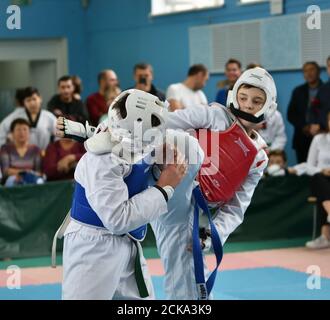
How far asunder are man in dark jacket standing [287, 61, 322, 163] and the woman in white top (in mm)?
536

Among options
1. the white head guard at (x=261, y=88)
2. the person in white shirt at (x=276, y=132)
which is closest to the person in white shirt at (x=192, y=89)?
the person in white shirt at (x=276, y=132)

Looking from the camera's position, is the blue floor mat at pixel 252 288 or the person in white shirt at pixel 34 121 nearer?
the blue floor mat at pixel 252 288

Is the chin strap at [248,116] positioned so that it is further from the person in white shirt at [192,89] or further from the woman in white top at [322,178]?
the person in white shirt at [192,89]

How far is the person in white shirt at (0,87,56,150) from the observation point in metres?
10.5

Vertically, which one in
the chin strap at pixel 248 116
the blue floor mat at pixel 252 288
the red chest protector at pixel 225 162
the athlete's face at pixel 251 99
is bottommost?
the blue floor mat at pixel 252 288

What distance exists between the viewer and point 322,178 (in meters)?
10.1

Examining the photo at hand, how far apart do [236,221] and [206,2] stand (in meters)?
9.42

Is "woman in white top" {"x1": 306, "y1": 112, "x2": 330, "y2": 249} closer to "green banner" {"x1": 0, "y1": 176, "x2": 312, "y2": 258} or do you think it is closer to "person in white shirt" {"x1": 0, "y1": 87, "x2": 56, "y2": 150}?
"green banner" {"x1": 0, "y1": 176, "x2": 312, "y2": 258}

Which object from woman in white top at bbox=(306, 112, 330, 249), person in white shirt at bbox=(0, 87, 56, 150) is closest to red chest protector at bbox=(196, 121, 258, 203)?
woman in white top at bbox=(306, 112, 330, 249)

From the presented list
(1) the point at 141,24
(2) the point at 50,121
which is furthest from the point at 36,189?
(1) the point at 141,24

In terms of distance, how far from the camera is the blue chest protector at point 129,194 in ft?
14.4

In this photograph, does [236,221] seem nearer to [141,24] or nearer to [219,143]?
[219,143]

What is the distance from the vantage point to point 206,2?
14.2 m

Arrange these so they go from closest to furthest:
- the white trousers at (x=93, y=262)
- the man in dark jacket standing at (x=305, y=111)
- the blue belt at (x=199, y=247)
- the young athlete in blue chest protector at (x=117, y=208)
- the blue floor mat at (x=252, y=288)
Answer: the young athlete in blue chest protector at (x=117, y=208)
the white trousers at (x=93, y=262)
the blue belt at (x=199, y=247)
the blue floor mat at (x=252, y=288)
the man in dark jacket standing at (x=305, y=111)
